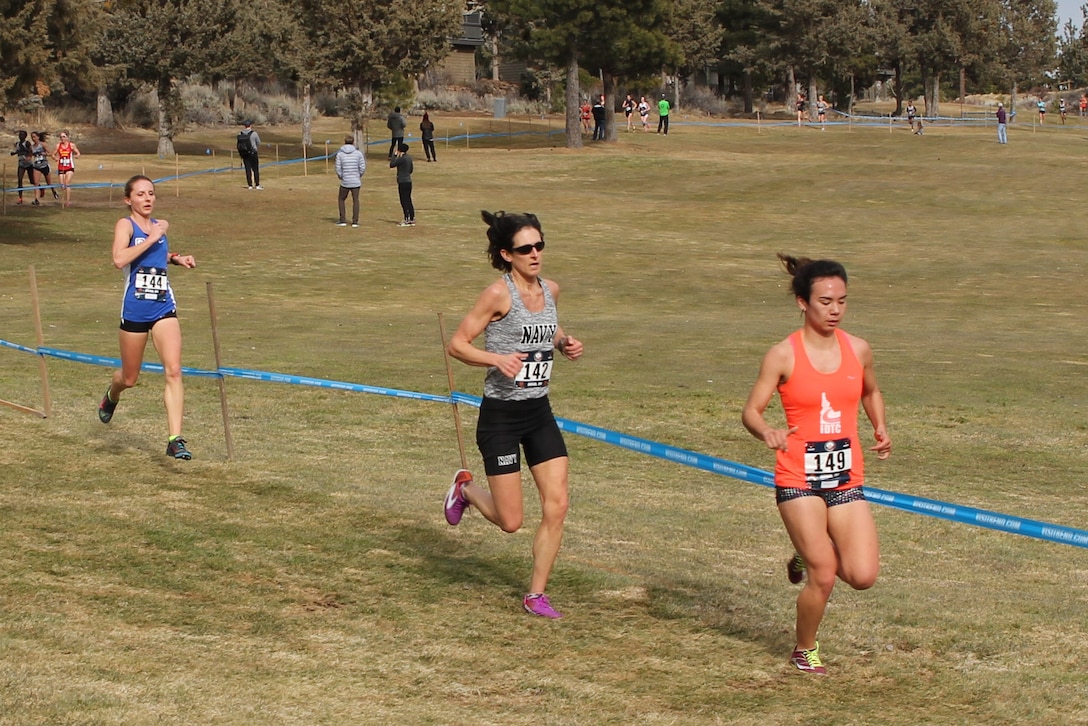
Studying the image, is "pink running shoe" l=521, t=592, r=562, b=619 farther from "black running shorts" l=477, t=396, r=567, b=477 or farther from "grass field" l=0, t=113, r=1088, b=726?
"black running shorts" l=477, t=396, r=567, b=477

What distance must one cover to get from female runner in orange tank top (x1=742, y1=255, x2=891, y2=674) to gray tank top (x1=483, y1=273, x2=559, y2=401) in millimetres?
1227

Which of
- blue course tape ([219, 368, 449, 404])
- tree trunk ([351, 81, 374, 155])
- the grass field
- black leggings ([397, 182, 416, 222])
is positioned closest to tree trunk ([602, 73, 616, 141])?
tree trunk ([351, 81, 374, 155])

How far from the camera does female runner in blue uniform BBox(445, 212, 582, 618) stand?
268 inches

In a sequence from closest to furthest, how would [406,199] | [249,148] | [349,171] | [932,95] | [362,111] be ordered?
[349,171]
[406,199]
[249,148]
[362,111]
[932,95]

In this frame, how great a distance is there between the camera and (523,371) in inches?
269

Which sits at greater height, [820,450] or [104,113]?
[104,113]

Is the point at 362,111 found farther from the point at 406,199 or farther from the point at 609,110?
the point at 406,199

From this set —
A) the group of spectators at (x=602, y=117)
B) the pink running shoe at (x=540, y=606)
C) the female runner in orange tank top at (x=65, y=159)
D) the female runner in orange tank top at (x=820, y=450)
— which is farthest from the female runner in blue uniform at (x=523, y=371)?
the group of spectators at (x=602, y=117)

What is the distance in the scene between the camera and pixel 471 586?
7.57 meters

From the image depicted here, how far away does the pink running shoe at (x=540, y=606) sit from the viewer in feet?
22.7

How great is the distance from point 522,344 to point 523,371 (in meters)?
0.13

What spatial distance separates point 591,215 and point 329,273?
1249 centimetres

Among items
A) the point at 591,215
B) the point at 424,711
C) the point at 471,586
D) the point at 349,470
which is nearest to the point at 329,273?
the point at 591,215

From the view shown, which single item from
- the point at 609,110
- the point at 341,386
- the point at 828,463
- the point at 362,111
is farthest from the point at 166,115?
the point at 828,463
